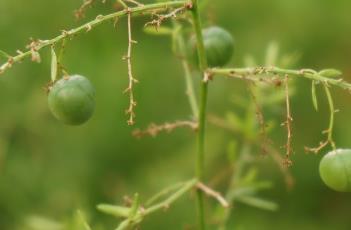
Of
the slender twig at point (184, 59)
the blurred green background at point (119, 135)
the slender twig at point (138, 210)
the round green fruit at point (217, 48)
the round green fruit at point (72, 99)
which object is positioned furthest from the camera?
the blurred green background at point (119, 135)

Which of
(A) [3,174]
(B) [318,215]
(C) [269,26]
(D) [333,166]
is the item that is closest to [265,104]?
(D) [333,166]

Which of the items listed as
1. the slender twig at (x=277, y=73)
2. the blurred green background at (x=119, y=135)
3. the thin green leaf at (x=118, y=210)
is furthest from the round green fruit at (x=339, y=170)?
the blurred green background at (x=119, y=135)

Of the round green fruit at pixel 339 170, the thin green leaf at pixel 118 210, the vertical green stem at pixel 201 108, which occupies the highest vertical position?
the vertical green stem at pixel 201 108

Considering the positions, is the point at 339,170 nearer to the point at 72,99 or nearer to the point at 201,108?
the point at 201,108

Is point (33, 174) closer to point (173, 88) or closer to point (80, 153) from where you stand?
point (80, 153)

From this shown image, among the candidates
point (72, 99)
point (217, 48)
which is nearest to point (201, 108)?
point (217, 48)

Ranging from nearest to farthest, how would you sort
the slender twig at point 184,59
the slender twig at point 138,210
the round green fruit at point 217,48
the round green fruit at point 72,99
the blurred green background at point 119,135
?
the round green fruit at point 72,99 → the slender twig at point 138,210 → the round green fruit at point 217,48 → the slender twig at point 184,59 → the blurred green background at point 119,135

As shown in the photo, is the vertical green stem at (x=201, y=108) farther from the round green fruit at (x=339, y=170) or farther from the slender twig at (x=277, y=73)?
the round green fruit at (x=339, y=170)
